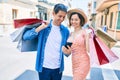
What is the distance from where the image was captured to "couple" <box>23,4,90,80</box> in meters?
2.36

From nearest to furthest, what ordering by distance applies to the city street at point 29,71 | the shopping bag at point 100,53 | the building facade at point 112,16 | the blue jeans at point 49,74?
the shopping bag at point 100,53
the blue jeans at point 49,74
the city street at point 29,71
the building facade at point 112,16

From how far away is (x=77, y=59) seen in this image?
2391 millimetres

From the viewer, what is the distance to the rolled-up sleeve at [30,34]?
2470 mm

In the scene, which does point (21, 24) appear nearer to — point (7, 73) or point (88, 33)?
point (88, 33)

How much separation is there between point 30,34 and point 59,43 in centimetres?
41

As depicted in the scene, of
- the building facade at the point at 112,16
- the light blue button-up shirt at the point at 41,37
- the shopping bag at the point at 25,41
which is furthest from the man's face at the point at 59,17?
the building facade at the point at 112,16

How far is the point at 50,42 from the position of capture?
8.17 ft

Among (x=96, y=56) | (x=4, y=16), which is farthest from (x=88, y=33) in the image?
(x=4, y=16)

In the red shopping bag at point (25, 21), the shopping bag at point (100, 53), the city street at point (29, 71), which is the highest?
the red shopping bag at point (25, 21)

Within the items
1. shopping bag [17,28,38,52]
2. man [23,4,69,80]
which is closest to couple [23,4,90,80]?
man [23,4,69,80]

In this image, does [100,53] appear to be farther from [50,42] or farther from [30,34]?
[30,34]

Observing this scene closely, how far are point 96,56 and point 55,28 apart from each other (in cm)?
66

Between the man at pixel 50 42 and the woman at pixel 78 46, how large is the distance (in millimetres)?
150

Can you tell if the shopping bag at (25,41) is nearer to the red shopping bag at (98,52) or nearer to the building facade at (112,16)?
the red shopping bag at (98,52)
